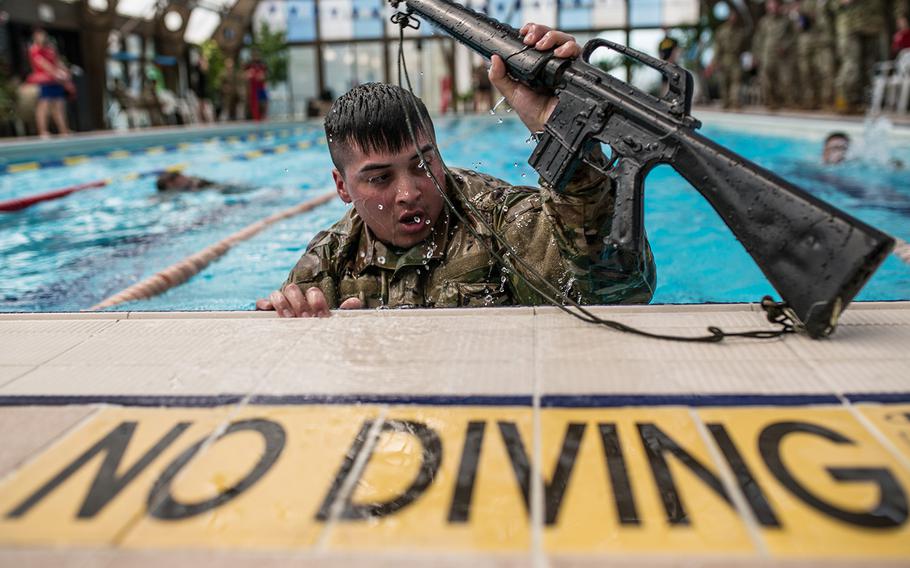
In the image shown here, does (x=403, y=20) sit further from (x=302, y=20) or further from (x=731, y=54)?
(x=302, y=20)

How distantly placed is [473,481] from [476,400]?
235 millimetres

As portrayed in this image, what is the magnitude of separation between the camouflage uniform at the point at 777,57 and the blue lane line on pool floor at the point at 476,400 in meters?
12.9

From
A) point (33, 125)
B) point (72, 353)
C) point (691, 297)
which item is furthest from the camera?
point (33, 125)

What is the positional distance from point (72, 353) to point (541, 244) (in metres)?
1.27

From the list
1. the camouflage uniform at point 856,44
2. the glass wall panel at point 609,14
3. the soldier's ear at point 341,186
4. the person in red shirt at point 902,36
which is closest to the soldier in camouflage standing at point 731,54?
the camouflage uniform at point 856,44

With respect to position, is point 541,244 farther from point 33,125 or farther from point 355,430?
point 33,125

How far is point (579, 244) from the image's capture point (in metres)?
1.96

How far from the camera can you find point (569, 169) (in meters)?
1.74

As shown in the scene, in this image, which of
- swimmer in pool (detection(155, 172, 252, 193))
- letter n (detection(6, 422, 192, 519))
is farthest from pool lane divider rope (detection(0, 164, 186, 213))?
letter n (detection(6, 422, 192, 519))

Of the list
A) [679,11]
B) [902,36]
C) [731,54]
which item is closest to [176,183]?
[902,36]

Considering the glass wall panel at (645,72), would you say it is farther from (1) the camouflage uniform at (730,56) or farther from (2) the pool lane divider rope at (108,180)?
(2) the pool lane divider rope at (108,180)

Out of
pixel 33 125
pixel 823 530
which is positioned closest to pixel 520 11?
pixel 33 125

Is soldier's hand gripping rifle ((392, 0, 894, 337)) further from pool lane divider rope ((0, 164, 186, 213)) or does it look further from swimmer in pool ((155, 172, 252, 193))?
swimmer in pool ((155, 172, 252, 193))

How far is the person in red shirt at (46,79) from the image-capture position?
34.5 ft
